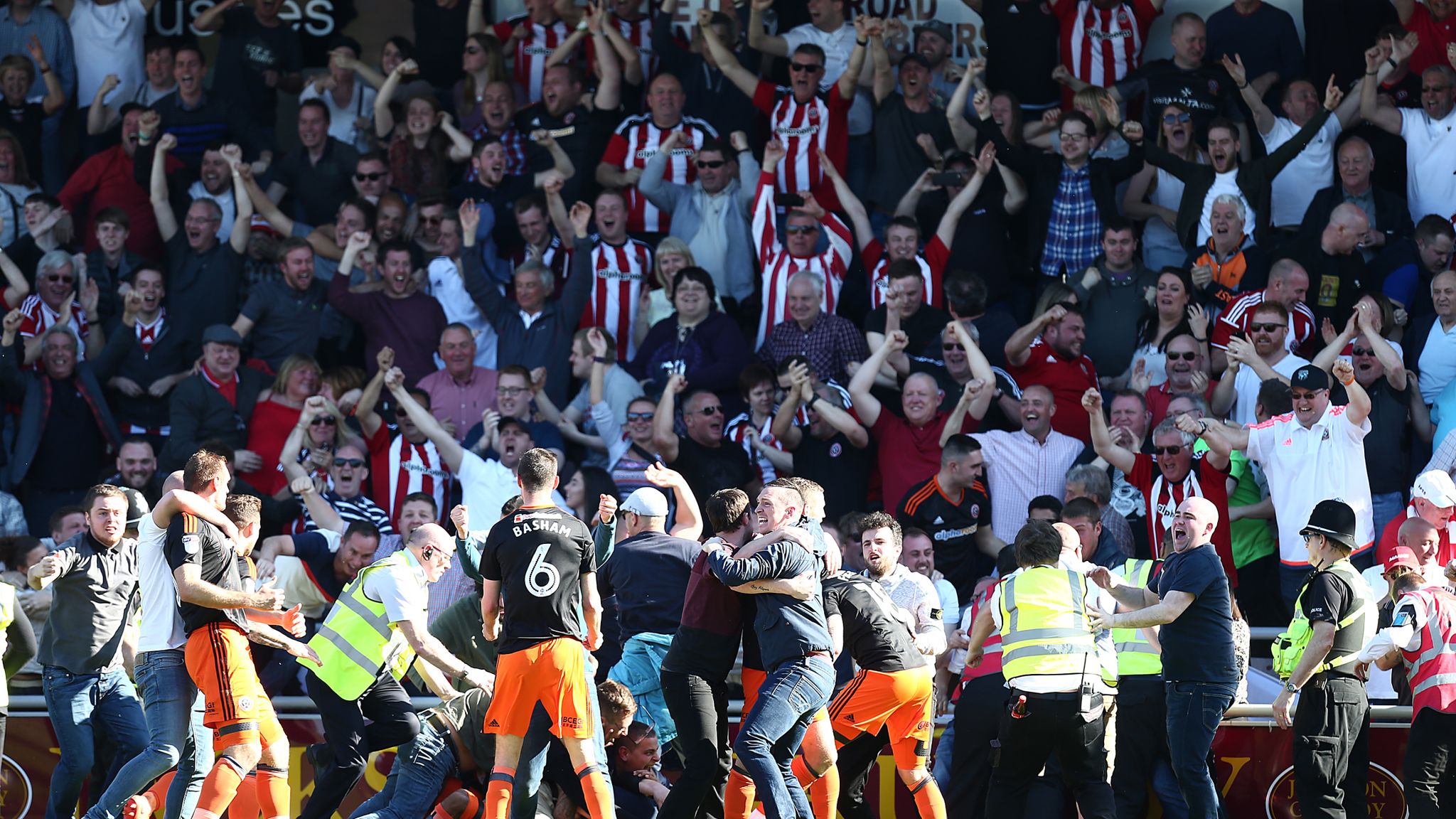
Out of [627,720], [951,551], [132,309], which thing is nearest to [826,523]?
[951,551]

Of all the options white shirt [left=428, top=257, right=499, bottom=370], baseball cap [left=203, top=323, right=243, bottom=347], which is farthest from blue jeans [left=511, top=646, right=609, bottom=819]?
baseball cap [left=203, top=323, right=243, bottom=347]

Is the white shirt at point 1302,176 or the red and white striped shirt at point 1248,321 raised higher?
the white shirt at point 1302,176

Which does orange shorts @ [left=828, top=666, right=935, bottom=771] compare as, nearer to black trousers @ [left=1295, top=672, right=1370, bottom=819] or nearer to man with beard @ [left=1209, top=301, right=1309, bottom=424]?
black trousers @ [left=1295, top=672, right=1370, bottom=819]

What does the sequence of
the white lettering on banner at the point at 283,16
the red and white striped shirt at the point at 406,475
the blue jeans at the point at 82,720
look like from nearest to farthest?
the blue jeans at the point at 82,720, the red and white striped shirt at the point at 406,475, the white lettering on banner at the point at 283,16

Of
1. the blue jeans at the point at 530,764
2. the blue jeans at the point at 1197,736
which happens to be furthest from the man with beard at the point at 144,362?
the blue jeans at the point at 1197,736

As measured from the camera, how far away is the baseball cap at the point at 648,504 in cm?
996

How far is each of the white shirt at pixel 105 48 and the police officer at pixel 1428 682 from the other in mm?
11072

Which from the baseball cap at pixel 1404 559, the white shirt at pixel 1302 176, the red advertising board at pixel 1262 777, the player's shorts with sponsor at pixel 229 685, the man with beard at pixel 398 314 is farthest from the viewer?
the white shirt at pixel 1302 176

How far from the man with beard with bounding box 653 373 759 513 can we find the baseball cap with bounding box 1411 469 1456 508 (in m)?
4.14

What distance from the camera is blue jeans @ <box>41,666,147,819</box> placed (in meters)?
9.57

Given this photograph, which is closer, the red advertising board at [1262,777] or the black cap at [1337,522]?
the black cap at [1337,522]

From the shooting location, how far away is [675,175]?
46.6 ft

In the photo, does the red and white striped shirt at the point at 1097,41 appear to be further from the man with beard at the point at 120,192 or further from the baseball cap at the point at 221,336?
the man with beard at the point at 120,192

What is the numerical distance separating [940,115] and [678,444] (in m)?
3.67
